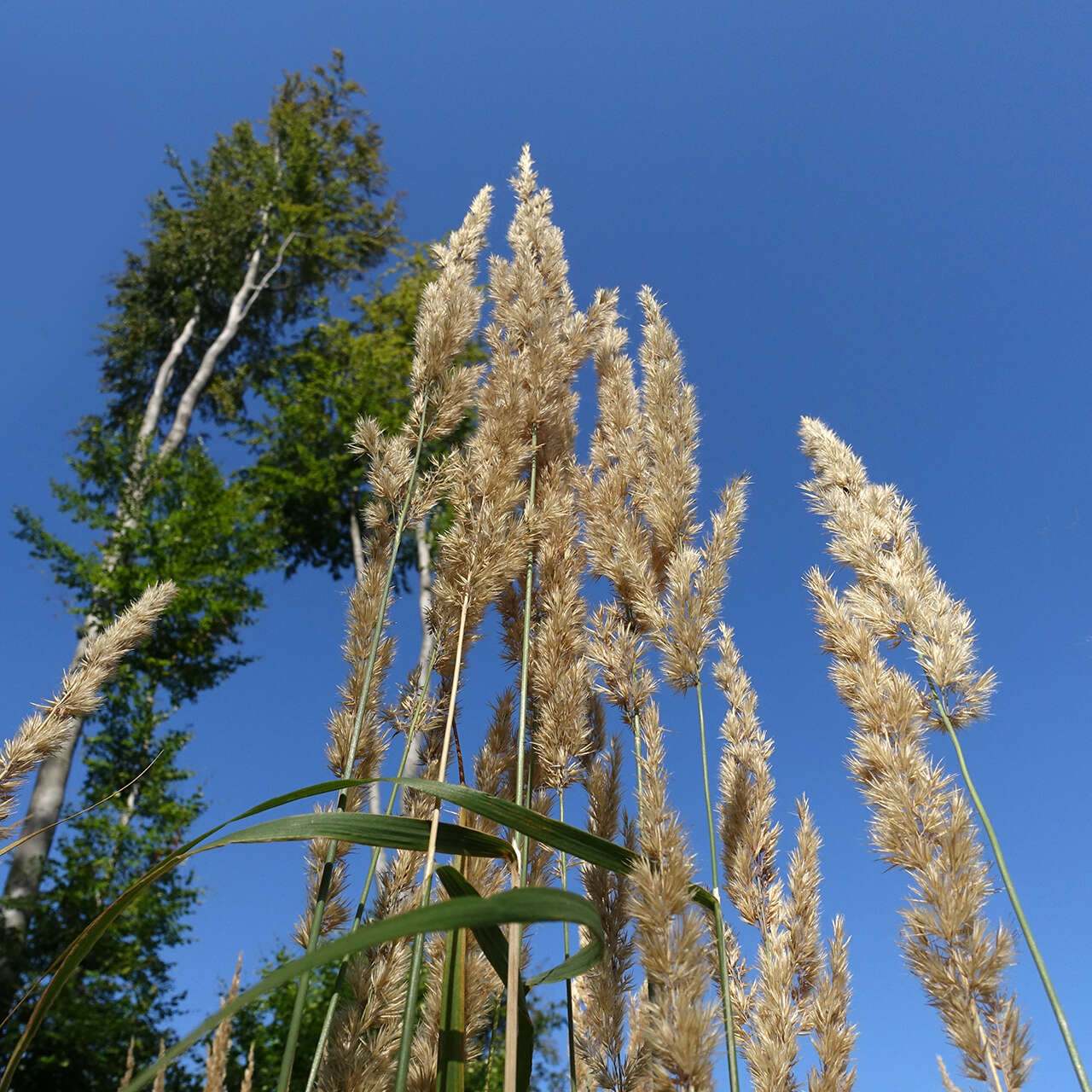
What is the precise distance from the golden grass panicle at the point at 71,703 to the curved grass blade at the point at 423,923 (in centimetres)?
90

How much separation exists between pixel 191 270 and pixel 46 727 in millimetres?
12743

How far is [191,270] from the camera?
12352 mm

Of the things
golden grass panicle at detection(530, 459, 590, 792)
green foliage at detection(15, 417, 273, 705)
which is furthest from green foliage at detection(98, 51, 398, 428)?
golden grass panicle at detection(530, 459, 590, 792)

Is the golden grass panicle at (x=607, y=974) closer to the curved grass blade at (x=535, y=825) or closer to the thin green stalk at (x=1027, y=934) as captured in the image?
the curved grass blade at (x=535, y=825)

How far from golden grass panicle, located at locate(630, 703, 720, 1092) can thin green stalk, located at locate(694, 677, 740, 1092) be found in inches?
5.4

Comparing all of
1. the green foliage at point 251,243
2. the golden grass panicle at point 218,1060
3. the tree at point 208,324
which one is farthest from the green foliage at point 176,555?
the golden grass panicle at point 218,1060

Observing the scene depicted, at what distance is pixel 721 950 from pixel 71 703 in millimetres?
1325

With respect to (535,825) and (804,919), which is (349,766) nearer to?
(535,825)

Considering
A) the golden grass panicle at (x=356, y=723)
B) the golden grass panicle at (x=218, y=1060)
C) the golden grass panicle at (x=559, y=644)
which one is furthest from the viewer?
the golden grass panicle at (x=218, y=1060)

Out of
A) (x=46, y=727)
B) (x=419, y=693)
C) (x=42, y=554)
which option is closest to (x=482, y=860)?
(x=419, y=693)

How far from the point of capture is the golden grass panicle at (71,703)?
1.46 m

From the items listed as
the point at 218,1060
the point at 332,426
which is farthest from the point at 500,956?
the point at 332,426

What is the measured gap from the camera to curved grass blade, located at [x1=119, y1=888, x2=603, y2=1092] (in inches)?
28.3

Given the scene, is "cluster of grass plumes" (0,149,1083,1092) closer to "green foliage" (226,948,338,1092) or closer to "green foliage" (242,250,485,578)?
"green foliage" (226,948,338,1092)
